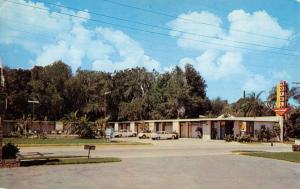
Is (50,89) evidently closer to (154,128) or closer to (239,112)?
(154,128)

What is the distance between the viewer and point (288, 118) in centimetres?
5681

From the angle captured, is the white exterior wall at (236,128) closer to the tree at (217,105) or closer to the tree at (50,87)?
the tree at (50,87)

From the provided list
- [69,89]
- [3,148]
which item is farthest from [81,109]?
[3,148]

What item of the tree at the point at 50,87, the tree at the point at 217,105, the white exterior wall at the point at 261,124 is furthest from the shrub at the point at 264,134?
the tree at the point at 50,87

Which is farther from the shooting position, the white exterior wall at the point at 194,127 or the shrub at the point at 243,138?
the white exterior wall at the point at 194,127

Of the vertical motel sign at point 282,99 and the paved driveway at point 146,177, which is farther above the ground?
the vertical motel sign at point 282,99

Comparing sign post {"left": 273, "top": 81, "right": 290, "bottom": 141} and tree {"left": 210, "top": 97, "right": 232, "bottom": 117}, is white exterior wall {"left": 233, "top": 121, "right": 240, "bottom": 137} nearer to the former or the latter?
sign post {"left": 273, "top": 81, "right": 290, "bottom": 141}

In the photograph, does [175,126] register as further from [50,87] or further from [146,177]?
[146,177]

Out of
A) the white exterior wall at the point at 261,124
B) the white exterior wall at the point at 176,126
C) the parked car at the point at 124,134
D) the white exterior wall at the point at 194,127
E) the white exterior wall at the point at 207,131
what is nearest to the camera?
the white exterior wall at the point at 261,124

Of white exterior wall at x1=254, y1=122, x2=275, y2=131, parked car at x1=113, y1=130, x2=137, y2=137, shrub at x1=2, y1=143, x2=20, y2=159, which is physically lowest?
parked car at x1=113, y1=130, x2=137, y2=137

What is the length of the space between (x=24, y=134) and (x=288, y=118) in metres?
32.1

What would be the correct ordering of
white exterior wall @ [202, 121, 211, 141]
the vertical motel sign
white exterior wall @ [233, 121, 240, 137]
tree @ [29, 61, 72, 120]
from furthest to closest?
1. tree @ [29, 61, 72, 120]
2. white exterior wall @ [202, 121, 211, 141]
3. white exterior wall @ [233, 121, 240, 137]
4. the vertical motel sign

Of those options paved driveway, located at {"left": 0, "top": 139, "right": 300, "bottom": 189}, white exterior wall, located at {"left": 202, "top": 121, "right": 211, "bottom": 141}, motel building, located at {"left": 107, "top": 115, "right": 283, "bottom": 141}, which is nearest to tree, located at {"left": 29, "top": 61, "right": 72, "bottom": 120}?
motel building, located at {"left": 107, "top": 115, "right": 283, "bottom": 141}

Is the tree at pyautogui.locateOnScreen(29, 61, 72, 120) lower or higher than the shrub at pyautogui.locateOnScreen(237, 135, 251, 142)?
higher
